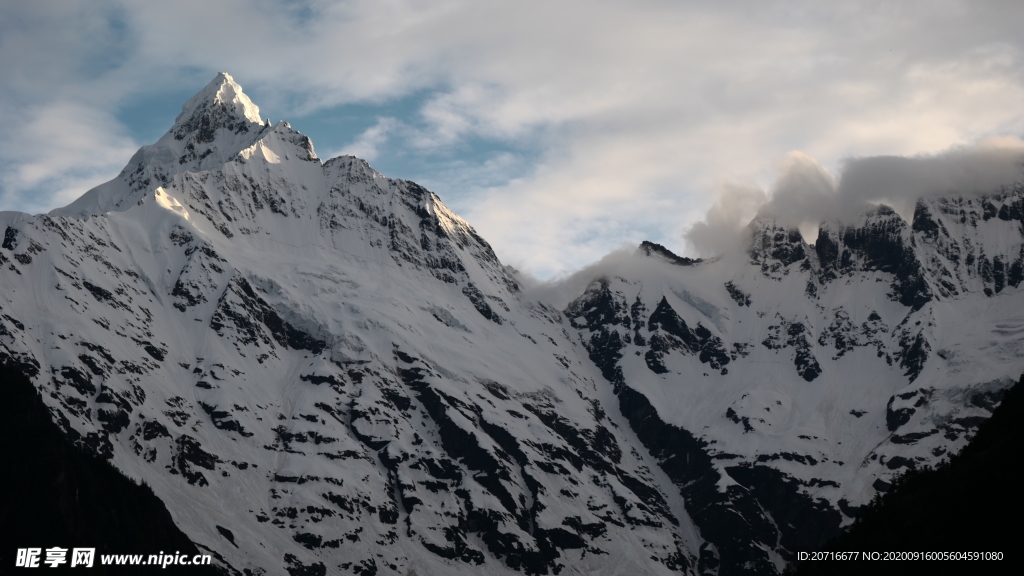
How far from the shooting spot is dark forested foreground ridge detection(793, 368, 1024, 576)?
154 meters

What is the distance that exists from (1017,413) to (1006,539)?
→ 159 feet

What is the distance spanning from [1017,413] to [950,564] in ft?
169

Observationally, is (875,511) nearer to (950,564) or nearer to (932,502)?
(932,502)

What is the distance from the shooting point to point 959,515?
547 feet

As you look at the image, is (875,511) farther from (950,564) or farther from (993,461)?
(950,564)

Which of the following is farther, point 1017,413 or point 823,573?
point 1017,413

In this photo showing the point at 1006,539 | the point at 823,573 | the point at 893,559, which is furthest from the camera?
the point at 823,573

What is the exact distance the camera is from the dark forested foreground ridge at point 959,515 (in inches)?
6053

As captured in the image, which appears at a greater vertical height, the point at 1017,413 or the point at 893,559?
the point at 1017,413

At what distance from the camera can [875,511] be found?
199 meters

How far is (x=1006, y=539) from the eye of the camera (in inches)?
5989

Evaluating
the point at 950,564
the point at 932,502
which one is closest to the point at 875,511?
the point at 932,502

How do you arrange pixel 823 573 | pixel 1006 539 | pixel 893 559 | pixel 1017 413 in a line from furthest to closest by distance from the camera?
pixel 1017 413 → pixel 823 573 → pixel 893 559 → pixel 1006 539

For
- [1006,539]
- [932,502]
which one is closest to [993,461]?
[932,502]
